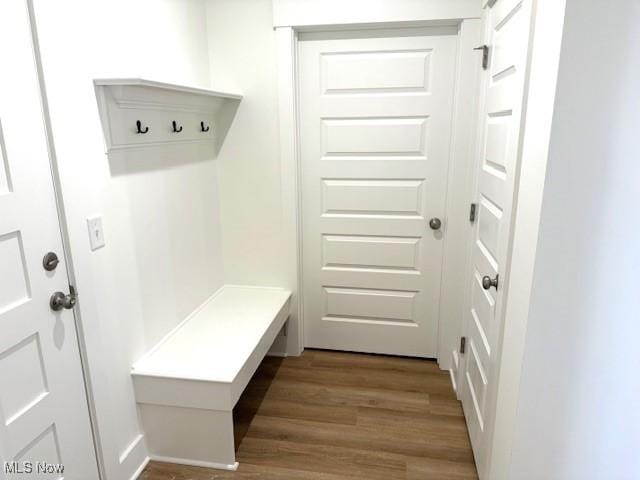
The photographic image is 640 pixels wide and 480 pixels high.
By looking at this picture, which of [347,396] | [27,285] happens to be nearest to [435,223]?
[347,396]

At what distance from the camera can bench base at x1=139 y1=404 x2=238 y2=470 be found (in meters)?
1.95

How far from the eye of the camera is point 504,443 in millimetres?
1465

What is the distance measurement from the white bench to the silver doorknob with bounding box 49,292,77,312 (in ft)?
1.77

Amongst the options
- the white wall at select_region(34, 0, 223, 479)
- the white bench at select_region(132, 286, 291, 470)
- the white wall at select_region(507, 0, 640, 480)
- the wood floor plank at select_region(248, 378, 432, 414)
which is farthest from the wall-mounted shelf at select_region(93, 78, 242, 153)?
the wood floor plank at select_region(248, 378, 432, 414)

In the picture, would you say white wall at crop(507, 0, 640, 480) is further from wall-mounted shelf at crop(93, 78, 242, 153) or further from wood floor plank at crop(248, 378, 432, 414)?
wall-mounted shelf at crop(93, 78, 242, 153)

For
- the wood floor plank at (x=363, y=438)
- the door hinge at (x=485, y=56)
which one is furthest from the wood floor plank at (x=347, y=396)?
the door hinge at (x=485, y=56)

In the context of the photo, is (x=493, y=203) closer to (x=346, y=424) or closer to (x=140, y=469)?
(x=346, y=424)

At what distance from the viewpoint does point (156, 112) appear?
203 cm

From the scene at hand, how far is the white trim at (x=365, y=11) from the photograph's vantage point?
89.6 inches

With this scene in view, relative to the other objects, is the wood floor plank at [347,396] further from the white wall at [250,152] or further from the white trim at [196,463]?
the white trim at [196,463]

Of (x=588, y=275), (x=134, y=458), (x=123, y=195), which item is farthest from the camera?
(x=134, y=458)

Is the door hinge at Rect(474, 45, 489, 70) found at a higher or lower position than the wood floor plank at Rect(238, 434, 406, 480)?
higher

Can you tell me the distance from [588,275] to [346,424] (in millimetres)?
1494

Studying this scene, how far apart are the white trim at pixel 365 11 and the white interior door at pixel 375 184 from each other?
114mm
